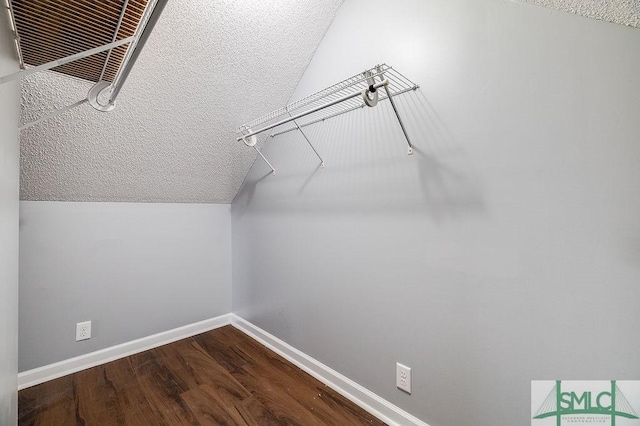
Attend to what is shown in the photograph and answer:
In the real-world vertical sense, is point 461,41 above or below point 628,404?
above

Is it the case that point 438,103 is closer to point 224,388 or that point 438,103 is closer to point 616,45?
point 616,45

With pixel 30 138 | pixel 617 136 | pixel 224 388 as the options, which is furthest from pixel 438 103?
pixel 30 138

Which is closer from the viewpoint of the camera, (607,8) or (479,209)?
(607,8)

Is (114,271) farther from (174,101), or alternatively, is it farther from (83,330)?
(174,101)

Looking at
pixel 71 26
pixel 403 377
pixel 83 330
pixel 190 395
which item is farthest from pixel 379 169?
pixel 83 330

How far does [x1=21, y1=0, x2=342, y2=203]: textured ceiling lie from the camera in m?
1.38

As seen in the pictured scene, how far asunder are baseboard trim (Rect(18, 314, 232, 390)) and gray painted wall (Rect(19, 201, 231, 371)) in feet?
0.12

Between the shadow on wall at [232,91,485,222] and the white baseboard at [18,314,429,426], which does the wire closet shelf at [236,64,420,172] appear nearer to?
the shadow on wall at [232,91,485,222]

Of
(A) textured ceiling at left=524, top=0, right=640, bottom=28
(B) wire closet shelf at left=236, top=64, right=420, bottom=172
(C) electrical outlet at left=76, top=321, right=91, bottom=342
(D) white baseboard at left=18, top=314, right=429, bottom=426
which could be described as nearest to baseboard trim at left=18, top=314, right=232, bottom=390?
(D) white baseboard at left=18, top=314, right=429, bottom=426

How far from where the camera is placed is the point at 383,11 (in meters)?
1.41

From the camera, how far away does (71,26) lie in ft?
2.66

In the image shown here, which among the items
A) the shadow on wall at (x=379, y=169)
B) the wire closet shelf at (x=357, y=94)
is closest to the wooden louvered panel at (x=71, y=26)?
the wire closet shelf at (x=357, y=94)

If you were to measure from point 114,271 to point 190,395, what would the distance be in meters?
1.04

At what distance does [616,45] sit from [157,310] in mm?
2824
